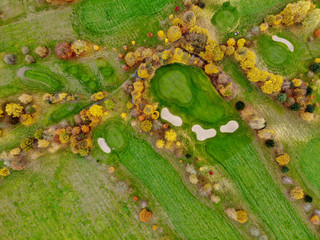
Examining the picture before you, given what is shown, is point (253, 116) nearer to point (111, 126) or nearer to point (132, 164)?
point (132, 164)

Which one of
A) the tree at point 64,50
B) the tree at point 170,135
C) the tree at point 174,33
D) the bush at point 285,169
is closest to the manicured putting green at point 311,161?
the bush at point 285,169

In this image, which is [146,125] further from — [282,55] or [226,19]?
[282,55]

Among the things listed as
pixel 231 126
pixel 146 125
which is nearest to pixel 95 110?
pixel 146 125

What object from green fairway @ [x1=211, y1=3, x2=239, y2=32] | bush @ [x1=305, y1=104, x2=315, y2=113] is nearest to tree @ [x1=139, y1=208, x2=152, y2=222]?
bush @ [x1=305, y1=104, x2=315, y2=113]

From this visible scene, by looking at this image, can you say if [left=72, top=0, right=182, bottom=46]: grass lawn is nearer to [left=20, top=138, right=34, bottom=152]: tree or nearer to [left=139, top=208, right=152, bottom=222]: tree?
[left=20, top=138, right=34, bottom=152]: tree

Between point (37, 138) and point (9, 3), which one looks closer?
point (37, 138)

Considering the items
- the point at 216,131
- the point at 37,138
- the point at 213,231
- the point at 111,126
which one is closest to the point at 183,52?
the point at 216,131
